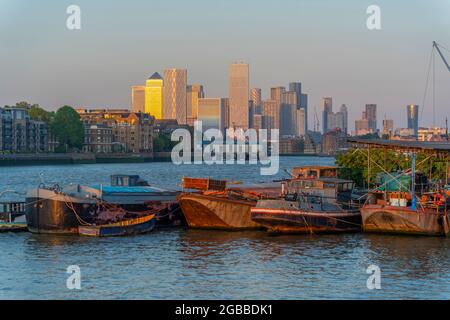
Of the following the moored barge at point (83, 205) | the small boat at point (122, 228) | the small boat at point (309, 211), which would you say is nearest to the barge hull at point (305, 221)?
the small boat at point (309, 211)

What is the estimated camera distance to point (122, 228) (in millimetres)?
52031

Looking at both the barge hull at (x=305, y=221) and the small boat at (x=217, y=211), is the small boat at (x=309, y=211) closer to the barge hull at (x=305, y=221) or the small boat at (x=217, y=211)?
the barge hull at (x=305, y=221)

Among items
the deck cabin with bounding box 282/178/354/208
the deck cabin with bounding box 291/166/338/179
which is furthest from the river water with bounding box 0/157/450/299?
the deck cabin with bounding box 291/166/338/179

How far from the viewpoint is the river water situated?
116 ft

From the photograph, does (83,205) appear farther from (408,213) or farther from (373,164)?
(373,164)

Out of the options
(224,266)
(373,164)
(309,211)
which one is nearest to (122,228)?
(309,211)

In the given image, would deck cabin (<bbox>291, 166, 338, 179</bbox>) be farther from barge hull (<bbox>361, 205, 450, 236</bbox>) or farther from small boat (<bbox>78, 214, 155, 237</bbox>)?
small boat (<bbox>78, 214, 155, 237</bbox>)

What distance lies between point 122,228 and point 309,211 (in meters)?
11.3

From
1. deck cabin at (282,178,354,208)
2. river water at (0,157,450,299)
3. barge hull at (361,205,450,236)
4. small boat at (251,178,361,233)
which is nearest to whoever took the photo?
river water at (0,157,450,299)

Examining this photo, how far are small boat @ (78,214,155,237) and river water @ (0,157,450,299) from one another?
100 centimetres

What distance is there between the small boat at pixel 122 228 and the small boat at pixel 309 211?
7.15 m
